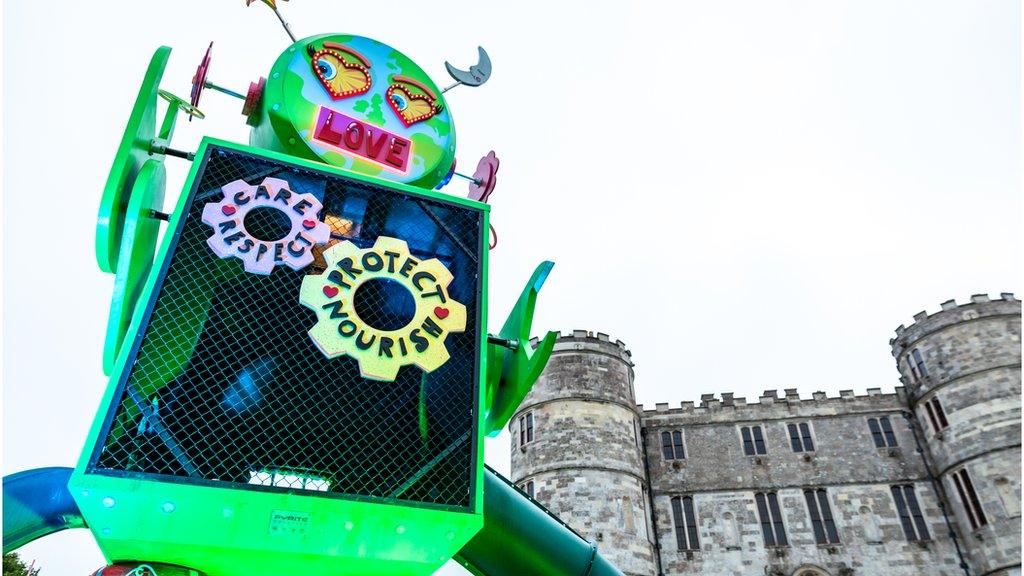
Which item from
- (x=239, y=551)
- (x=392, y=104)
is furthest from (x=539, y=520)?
(x=392, y=104)

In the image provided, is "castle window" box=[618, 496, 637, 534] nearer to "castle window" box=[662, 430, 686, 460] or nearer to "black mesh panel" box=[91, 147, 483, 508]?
"castle window" box=[662, 430, 686, 460]

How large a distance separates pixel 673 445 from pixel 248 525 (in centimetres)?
2544

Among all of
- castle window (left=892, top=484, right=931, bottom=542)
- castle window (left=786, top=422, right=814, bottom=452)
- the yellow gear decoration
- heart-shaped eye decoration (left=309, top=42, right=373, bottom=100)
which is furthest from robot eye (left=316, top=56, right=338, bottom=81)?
castle window (left=892, top=484, right=931, bottom=542)

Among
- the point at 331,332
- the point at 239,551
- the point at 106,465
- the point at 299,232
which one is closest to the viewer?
the point at 106,465

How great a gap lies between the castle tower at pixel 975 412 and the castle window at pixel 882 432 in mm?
1175

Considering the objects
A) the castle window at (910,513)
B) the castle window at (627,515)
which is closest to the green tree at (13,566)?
the castle window at (627,515)

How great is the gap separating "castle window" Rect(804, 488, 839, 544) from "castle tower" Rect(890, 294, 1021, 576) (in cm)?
440

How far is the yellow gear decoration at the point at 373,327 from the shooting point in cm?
462

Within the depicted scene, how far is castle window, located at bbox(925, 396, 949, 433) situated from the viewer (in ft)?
83.9

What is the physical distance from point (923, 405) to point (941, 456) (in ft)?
7.03

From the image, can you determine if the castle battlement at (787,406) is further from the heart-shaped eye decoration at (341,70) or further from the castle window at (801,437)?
the heart-shaped eye decoration at (341,70)

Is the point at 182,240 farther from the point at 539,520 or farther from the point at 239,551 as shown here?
the point at 539,520

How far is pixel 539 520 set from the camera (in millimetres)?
6395

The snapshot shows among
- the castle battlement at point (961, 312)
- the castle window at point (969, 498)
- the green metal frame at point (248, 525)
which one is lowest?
the green metal frame at point (248, 525)
